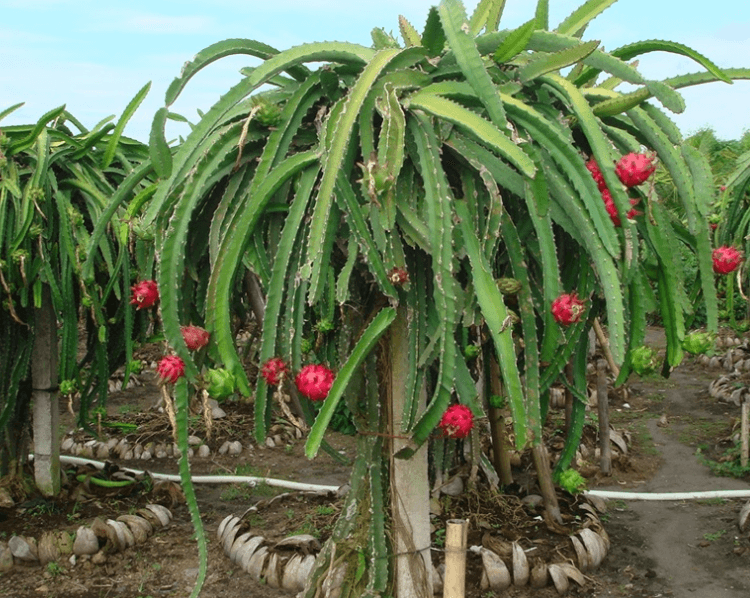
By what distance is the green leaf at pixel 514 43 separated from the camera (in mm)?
1792

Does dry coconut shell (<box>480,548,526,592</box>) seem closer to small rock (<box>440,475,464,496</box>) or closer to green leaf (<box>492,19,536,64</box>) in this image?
small rock (<box>440,475,464,496</box>)

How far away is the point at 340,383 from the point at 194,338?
1.23 feet

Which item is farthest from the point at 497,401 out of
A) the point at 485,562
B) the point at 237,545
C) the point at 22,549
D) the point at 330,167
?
the point at 22,549

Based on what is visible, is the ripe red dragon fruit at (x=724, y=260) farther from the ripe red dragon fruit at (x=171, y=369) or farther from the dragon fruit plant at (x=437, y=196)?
the ripe red dragon fruit at (x=171, y=369)

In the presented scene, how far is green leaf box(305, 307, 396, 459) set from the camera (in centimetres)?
167

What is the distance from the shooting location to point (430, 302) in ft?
6.60

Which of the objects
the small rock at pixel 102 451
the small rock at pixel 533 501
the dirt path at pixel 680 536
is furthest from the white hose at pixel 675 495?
the small rock at pixel 102 451

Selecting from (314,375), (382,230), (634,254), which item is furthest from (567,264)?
(314,375)

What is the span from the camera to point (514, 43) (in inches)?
72.1

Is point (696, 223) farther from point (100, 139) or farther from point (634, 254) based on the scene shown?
point (100, 139)

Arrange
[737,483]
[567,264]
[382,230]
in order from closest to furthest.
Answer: [382,230] < [567,264] < [737,483]

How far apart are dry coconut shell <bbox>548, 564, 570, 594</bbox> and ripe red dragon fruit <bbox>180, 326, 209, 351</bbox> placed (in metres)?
2.13

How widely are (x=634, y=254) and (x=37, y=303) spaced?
2730 millimetres

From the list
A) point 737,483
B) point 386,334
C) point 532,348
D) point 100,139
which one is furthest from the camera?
point 737,483
